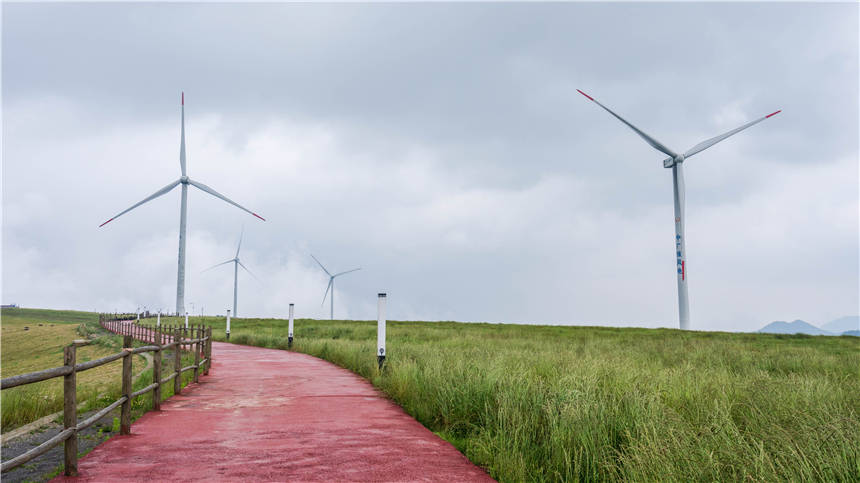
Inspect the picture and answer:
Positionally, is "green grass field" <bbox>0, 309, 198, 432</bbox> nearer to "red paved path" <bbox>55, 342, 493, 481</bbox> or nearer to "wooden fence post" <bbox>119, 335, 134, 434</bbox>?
"red paved path" <bbox>55, 342, 493, 481</bbox>

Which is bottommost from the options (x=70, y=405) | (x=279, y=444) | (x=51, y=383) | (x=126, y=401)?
(x=51, y=383)

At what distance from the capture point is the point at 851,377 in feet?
43.9

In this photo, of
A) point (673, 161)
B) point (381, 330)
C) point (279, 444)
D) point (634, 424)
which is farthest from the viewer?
point (673, 161)

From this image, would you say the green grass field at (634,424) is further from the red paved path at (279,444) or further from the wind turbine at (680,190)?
the wind turbine at (680,190)

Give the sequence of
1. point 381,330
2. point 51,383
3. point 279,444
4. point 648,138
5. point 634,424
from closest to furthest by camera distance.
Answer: point 634,424 → point 279,444 → point 381,330 → point 51,383 → point 648,138

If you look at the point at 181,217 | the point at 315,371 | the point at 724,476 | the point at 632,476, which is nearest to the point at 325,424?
the point at 632,476

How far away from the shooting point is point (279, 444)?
674cm

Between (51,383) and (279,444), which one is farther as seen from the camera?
(51,383)

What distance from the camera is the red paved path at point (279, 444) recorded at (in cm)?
558

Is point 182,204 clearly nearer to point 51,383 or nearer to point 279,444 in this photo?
point 51,383

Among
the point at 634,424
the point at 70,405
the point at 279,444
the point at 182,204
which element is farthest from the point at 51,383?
the point at 182,204

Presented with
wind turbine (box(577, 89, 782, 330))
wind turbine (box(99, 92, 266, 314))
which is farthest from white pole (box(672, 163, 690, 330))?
wind turbine (box(99, 92, 266, 314))

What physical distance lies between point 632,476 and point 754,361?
1482 centimetres

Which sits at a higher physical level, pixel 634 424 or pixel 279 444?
pixel 634 424
